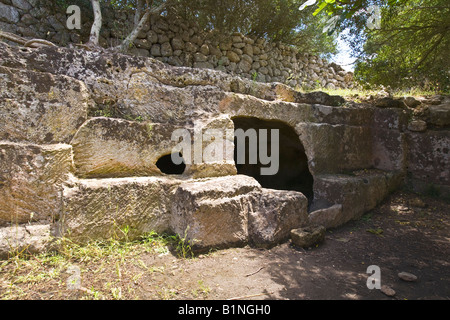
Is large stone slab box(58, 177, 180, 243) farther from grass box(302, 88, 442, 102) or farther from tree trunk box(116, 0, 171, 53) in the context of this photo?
tree trunk box(116, 0, 171, 53)

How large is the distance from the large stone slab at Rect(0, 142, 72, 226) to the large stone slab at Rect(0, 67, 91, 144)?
10 centimetres

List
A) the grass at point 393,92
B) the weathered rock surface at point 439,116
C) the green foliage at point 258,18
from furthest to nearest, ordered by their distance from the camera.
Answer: the green foliage at point 258,18, the grass at point 393,92, the weathered rock surface at point 439,116

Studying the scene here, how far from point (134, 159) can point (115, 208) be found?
0.47m

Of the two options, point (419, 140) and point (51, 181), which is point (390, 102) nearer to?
point (419, 140)

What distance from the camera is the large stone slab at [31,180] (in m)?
1.98

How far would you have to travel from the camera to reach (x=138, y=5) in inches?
247

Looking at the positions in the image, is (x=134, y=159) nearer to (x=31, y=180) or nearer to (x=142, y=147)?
(x=142, y=147)

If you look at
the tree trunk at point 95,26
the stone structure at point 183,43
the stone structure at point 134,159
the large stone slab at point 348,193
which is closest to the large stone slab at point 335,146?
the stone structure at point 134,159

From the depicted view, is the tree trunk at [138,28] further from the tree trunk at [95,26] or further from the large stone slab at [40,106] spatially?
the large stone slab at [40,106]

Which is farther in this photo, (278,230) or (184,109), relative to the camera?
(184,109)

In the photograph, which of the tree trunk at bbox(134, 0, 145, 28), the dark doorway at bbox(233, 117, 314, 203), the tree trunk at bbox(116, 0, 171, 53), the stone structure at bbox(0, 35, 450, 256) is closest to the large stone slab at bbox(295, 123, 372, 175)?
the stone structure at bbox(0, 35, 450, 256)

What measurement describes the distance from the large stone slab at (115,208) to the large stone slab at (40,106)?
0.45m
